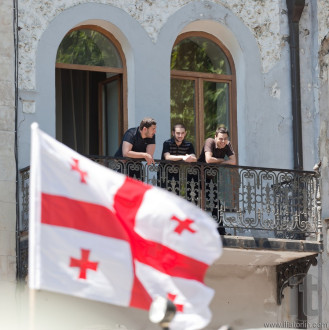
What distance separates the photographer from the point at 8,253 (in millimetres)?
17156

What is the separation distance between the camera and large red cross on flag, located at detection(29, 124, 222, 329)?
10375 mm

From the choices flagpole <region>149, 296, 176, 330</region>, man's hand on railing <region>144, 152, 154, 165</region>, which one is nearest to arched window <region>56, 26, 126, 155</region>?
man's hand on railing <region>144, 152, 154, 165</region>

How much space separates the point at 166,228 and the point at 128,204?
14.9 inches

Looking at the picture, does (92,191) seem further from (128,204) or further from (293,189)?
(293,189)

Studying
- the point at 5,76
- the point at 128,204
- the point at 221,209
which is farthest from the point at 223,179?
the point at 128,204

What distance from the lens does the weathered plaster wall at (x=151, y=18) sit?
1777 cm

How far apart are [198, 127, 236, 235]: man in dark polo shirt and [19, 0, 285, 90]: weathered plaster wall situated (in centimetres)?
205

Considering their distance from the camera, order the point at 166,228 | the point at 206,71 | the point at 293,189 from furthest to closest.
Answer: the point at 206,71
the point at 293,189
the point at 166,228

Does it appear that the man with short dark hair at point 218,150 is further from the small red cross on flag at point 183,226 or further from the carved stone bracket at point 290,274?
the small red cross on flag at point 183,226

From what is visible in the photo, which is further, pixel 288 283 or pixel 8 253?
pixel 288 283

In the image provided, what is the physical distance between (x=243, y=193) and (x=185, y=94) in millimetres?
2275

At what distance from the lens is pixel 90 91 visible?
18828mm

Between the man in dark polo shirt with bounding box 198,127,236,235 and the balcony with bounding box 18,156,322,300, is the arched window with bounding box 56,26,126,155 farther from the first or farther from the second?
the man in dark polo shirt with bounding box 198,127,236,235

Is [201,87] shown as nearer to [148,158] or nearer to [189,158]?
[189,158]
